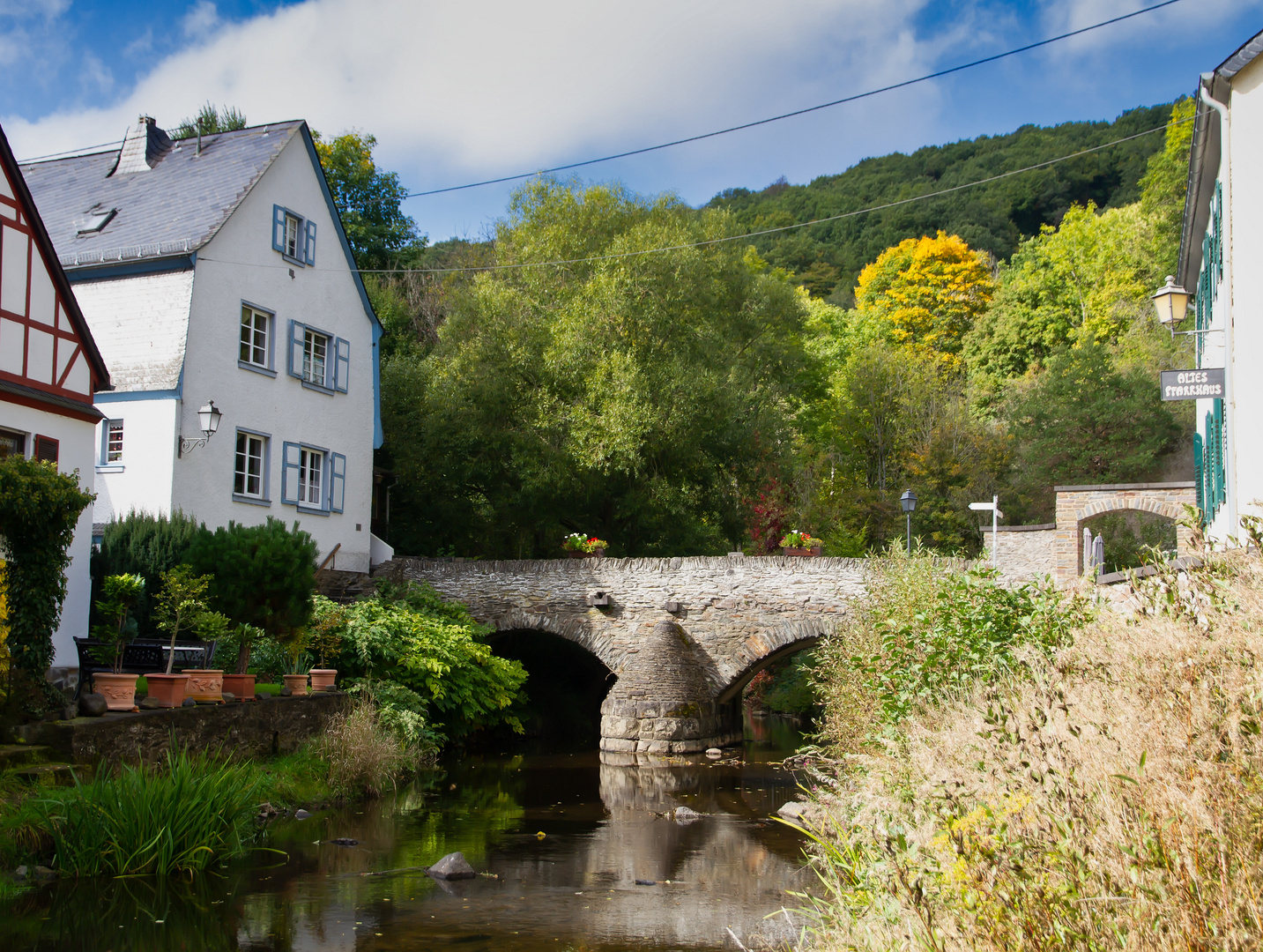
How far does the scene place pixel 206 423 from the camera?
14586mm

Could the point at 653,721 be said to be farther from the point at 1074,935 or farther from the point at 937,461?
the point at 1074,935

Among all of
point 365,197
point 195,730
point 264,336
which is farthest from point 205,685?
point 365,197

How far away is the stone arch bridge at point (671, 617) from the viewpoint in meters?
17.0

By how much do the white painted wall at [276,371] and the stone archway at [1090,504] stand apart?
38.6 feet

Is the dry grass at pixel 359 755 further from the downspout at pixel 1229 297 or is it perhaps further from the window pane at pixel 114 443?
the downspout at pixel 1229 297

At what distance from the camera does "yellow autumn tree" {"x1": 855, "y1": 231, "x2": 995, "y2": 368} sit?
3681cm

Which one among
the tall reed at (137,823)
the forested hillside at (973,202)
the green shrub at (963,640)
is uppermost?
the forested hillside at (973,202)

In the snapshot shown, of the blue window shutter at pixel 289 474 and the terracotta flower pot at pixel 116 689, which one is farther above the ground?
the blue window shutter at pixel 289 474

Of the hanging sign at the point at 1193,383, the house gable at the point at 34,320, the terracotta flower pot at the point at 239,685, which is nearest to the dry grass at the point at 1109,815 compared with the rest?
the hanging sign at the point at 1193,383

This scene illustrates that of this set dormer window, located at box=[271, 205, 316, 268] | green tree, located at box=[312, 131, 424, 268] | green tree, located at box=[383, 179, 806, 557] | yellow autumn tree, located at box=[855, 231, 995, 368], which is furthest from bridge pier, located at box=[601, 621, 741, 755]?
yellow autumn tree, located at box=[855, 231, 995, 368]

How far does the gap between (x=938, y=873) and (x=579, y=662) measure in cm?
1954

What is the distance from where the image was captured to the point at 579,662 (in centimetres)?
2264

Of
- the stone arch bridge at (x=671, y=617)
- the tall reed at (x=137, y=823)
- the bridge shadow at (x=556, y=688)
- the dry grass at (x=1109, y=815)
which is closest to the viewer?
the dry grass at (x=1109, y=815)

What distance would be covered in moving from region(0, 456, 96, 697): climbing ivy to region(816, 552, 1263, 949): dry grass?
797 centimetres
